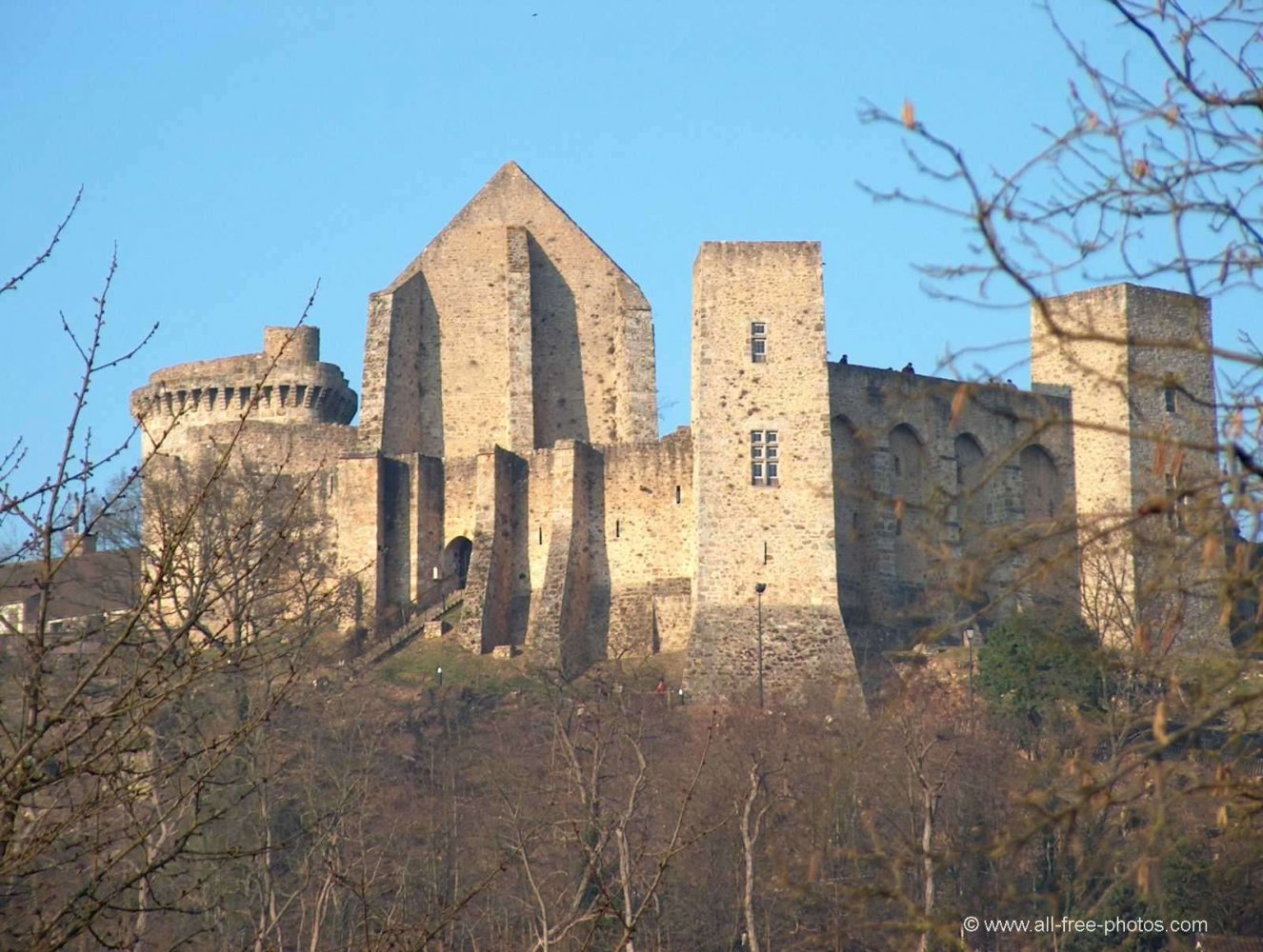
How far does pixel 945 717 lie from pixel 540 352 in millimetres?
16134

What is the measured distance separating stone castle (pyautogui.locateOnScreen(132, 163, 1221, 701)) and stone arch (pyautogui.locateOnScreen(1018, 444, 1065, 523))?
6 centimetres

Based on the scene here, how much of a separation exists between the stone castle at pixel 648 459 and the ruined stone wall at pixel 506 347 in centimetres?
5

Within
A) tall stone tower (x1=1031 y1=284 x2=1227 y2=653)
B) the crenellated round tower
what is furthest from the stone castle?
the crenellated round tower

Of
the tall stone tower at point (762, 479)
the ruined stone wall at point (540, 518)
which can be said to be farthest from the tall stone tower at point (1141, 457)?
the ruined stone wall at point (540, 518)

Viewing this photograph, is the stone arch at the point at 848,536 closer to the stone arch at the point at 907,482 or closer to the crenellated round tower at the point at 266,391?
the stone arch at the point at 907,482

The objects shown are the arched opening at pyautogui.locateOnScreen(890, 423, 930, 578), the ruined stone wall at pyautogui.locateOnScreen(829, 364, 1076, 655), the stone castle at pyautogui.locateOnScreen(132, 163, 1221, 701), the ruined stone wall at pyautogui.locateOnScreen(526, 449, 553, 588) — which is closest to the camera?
the stone castle at pyautogui.locateOnScreen(132, 163, 1221, 701)

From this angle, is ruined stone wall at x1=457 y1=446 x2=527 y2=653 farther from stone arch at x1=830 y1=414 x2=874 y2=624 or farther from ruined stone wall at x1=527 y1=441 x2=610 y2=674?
stone arch at x1=830 y1=414 x2=874 y2=624

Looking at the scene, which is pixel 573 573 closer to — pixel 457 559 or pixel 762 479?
pixel 457 559

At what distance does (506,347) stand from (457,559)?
6.00 meters

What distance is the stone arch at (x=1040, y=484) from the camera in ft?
158

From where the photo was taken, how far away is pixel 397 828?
115 ft

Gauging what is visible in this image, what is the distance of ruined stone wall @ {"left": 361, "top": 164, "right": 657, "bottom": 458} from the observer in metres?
50.0

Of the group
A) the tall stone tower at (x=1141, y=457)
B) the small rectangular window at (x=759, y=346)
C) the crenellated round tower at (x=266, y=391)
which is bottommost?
the tall stone tower at (x=1141, y=457)

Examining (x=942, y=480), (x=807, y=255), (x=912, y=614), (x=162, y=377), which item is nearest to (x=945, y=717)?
(x=942, y=480)
